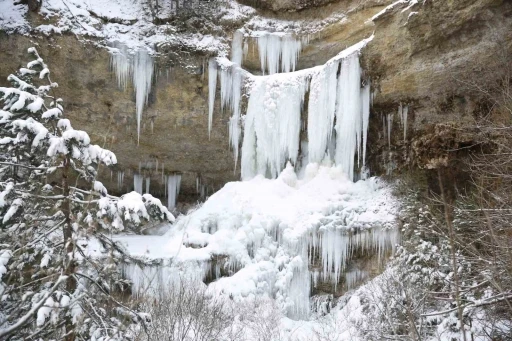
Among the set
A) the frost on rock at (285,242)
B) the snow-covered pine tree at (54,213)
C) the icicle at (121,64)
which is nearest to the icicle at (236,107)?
the frost on rock at (285,242)

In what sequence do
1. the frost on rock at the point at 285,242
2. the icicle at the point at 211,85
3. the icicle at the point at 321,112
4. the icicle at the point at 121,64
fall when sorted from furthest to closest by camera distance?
the icicle at the point at 211,85 → the icicle at the point at 121,64 → the icicle at the point at 321,112 → the frost on rock at the point at 285,242

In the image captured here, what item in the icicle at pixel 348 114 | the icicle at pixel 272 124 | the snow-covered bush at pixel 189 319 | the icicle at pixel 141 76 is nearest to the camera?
the snow-covered bush at pixel 189 319

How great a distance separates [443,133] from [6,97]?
11182mm

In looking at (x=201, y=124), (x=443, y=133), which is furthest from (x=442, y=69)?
(x=201, y=124)

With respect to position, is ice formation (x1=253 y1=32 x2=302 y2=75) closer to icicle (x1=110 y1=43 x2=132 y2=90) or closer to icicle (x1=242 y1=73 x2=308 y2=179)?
icicle (x1=242 y1=73 x2=308 y2=179)

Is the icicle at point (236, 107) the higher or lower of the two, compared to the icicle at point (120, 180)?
higher

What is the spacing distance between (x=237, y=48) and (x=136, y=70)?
3.94 m

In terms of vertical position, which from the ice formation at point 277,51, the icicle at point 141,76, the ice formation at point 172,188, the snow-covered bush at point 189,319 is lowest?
the snow-covered bush at point 189,319

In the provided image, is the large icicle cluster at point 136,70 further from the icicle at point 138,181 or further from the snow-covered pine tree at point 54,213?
the snow-covered pine tree at point 54,213

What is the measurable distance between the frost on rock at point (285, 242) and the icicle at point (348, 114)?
803 mm

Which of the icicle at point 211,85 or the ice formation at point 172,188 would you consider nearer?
the icicle at point 211,85

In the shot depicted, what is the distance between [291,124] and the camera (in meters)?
16.5

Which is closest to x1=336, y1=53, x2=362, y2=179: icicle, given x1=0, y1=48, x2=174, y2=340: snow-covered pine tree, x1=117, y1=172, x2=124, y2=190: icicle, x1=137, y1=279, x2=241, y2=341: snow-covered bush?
x1=137, y1=279, x2=241, y2=341: snow-covered bush

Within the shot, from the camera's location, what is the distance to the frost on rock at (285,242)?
1292 centimetres
